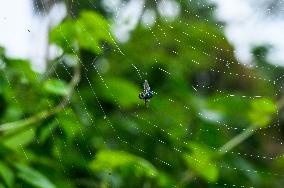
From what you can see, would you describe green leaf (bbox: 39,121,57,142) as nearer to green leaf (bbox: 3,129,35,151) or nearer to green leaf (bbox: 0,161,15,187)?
green leaf (bbox: 3,129,35,151)

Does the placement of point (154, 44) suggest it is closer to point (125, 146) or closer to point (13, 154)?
point (125, 146)

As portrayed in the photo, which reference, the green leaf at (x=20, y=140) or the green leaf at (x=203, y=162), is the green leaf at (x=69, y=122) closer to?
the green leaf at (x=20, y=140)

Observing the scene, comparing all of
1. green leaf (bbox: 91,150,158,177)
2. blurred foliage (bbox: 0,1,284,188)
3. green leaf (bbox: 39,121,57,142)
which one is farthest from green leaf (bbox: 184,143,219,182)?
green leaf (bbox: 39,121,57,142)

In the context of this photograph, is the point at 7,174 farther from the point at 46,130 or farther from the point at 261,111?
the point at 261,111

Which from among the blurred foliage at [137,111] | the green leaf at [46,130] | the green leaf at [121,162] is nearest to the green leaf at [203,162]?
the blurred foliage at [137,111]

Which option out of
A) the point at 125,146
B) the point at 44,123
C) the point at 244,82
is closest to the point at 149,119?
the point at 125,146

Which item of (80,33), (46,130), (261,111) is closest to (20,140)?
(46,130)
